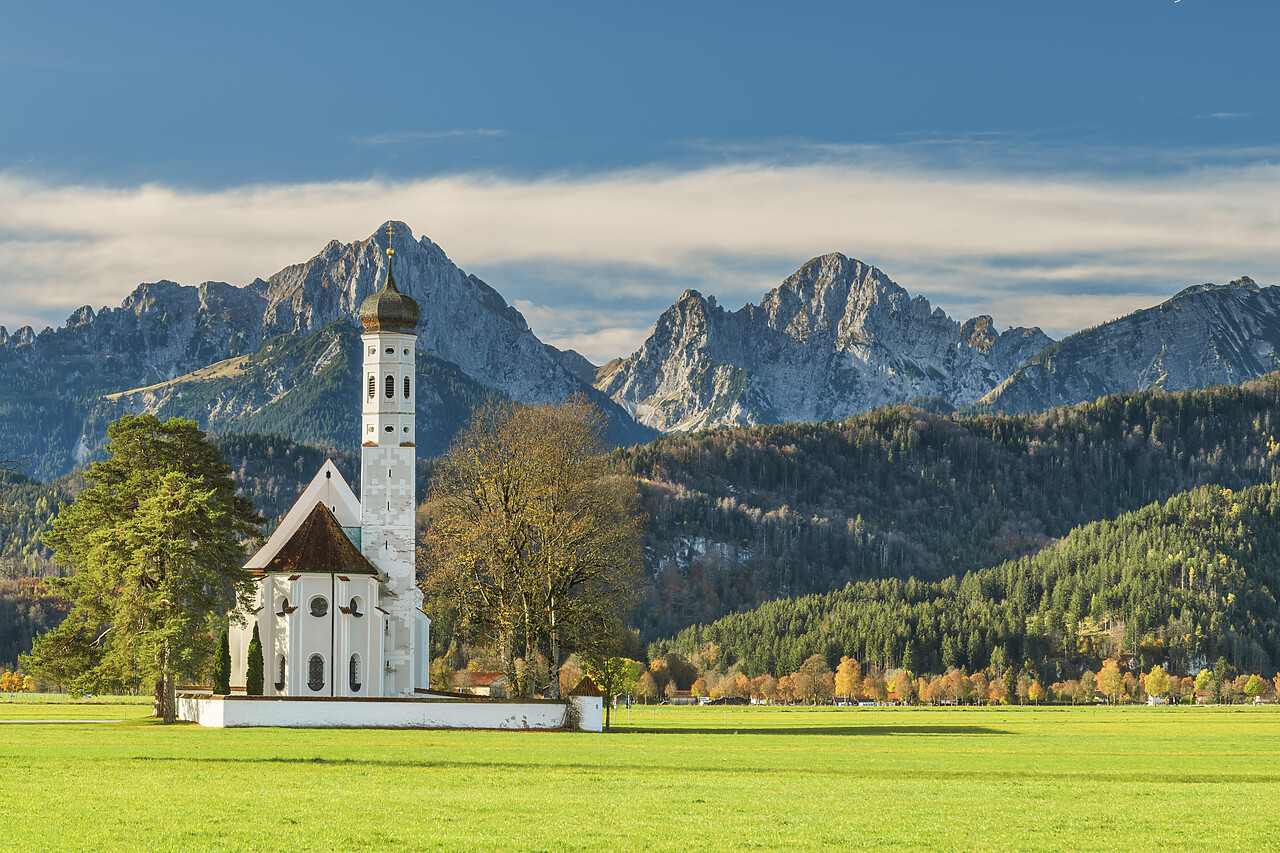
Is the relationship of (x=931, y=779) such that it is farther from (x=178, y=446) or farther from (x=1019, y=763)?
(x=178, y=446)

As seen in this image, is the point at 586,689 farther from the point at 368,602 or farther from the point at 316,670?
the point at 316,670

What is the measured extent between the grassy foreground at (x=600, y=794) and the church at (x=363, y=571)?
1940 cm

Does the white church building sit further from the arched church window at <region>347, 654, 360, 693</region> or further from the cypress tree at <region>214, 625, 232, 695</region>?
the cypress tree at <region>214, 625, 232, 695</region>

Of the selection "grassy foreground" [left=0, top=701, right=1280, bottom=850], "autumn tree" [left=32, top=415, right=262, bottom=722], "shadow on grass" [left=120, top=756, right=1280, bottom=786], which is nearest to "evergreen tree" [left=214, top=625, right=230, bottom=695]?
"autumn tree" [left=32, top=415, right=262, bottom=722]

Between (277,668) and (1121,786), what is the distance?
185 ft

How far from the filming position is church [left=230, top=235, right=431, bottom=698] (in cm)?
8631

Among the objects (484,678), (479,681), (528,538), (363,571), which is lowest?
(479,681)

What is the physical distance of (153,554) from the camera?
75938mm

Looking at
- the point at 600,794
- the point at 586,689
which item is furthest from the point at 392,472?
the point at 600,794

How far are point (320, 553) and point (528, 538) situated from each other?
13087 millimetres

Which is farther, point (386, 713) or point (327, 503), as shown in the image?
point (327, 503)

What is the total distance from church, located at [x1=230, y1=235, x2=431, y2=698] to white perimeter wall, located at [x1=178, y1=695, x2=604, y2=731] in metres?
9.29

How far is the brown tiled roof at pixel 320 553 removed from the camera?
8650 centimetres

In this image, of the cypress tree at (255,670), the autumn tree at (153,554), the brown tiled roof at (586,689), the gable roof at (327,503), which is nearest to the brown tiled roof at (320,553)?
the autumn tree at (153,554)
